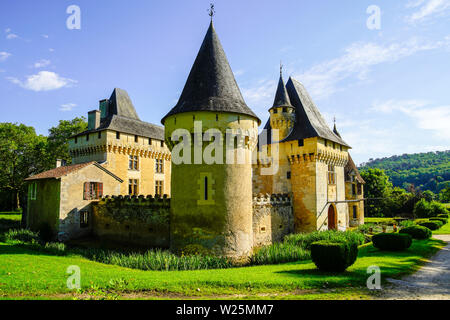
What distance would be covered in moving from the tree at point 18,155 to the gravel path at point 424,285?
44531 mm

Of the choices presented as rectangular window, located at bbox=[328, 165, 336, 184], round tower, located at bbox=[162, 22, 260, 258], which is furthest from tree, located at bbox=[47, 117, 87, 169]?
rectangular window, located at bbox=[328, 165, 336, 184]

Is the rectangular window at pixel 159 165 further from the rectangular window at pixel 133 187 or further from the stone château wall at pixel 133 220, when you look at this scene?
the stone château wall at pixel 133 220

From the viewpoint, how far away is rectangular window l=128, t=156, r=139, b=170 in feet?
97.5

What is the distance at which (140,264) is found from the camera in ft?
46.1

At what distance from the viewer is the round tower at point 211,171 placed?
1484 centimetres

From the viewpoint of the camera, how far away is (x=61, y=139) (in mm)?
39812

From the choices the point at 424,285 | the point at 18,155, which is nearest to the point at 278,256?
the point at 424,285

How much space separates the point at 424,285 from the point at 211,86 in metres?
12.8

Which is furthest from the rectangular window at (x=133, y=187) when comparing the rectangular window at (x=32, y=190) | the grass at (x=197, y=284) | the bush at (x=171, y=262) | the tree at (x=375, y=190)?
the tree at (x=375, y=190)
